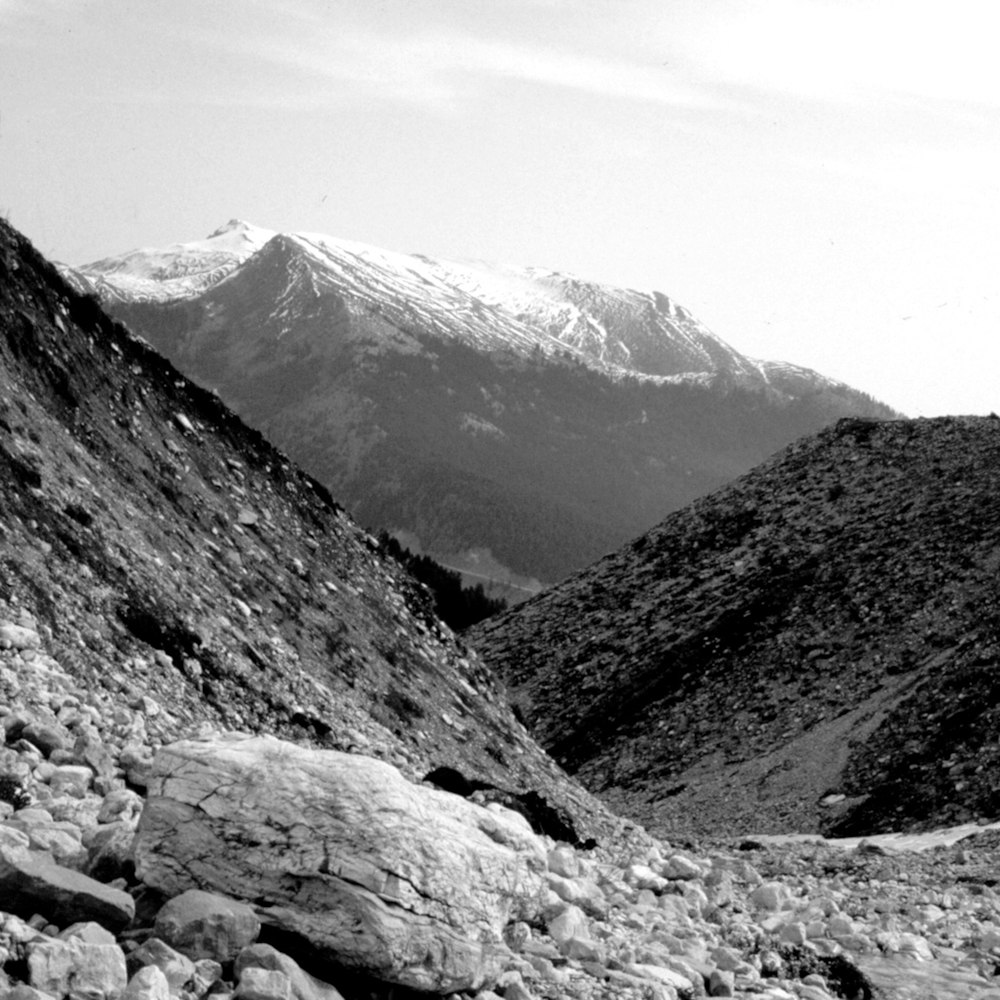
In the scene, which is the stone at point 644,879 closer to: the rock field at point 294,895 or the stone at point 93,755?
the rock field at point 294,895

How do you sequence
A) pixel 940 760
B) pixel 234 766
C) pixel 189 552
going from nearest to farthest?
pixel 234 766 < pixel 189 552 < pixel 940 760

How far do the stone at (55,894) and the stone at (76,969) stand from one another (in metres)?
0.68

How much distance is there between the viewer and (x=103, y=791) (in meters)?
12.1

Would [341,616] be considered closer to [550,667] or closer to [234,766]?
[234,766]

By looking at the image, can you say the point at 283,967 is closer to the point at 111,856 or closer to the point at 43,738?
the point at 111,856

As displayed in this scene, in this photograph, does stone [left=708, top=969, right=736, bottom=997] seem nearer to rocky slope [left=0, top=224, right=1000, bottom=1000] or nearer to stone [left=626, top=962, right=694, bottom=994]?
rocky slope [left=0, top=224, right=1000, bottom=1000]

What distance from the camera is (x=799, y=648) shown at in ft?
192

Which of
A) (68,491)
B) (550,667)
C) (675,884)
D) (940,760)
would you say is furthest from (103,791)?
(550,667)

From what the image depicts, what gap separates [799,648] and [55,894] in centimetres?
5239

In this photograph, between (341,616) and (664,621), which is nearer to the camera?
(341,616)

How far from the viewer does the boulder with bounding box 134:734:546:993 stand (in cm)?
939

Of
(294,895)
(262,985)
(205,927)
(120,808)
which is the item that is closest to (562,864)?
(120,808)

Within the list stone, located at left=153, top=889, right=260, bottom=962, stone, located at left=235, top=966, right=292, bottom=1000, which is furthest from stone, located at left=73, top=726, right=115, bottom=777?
stone, located at left=235, top=966, right=292, bottom=1000

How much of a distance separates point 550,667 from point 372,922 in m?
56.4
